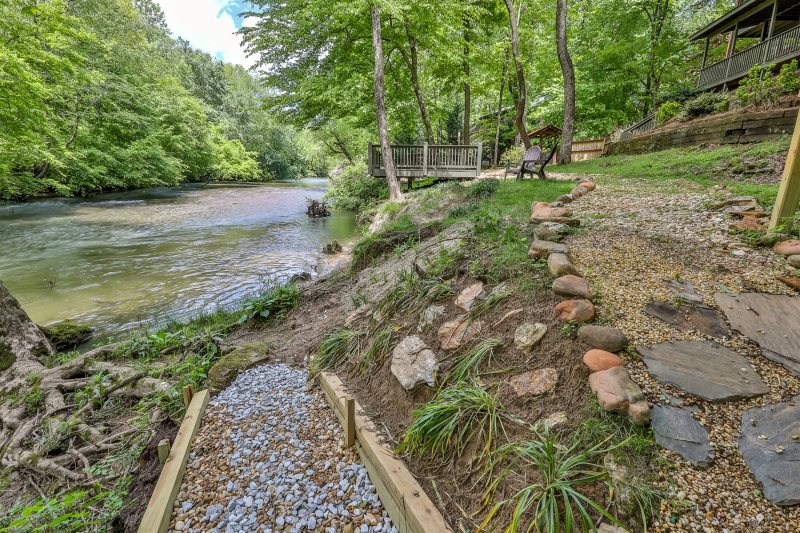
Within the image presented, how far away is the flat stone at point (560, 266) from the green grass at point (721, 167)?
10.1 feet

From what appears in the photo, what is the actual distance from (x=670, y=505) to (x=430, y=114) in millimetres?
16258

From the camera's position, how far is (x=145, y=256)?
8484 mm

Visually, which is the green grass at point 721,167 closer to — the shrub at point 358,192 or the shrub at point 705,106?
the shrub at point 705,106

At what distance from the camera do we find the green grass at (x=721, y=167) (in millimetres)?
4840

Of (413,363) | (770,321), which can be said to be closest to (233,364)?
(413,363)

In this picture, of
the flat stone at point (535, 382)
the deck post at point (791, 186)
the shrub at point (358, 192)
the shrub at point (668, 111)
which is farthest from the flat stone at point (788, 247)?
the shrub at point (668, 111)

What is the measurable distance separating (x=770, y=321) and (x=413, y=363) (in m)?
2.24

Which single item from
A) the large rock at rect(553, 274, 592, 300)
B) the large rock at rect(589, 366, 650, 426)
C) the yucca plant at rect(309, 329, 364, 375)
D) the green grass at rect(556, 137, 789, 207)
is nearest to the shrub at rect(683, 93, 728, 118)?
the green grass at rect(556, 137, 789, 207)

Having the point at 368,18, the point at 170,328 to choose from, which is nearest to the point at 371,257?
the point at 170,328

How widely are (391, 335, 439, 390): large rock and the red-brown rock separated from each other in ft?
3.21

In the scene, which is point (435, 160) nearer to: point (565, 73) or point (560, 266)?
point (565, 73)

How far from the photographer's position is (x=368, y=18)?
10867 mm

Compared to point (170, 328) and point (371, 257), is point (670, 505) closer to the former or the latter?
point (371, 257)

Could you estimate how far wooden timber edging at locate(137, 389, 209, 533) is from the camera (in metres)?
1.77
